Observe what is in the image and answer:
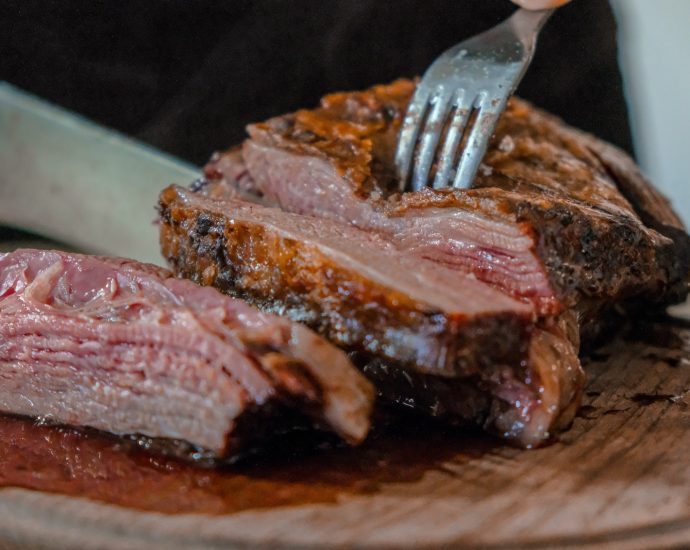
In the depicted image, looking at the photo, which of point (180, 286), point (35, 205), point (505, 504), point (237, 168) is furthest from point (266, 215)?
point (35, 205)

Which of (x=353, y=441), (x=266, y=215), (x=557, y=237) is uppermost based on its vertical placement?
(x=557, y=237)

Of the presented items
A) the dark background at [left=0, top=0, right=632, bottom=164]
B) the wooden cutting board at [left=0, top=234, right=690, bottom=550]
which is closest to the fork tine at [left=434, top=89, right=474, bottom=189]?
the wooden cutting board at [left=0, top=234, right=690, bottom=550]

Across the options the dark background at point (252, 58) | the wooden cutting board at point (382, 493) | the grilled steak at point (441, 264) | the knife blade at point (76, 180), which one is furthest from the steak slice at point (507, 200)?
the dark background at point (252, 58)

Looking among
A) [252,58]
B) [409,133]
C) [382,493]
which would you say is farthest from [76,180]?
[382,493]

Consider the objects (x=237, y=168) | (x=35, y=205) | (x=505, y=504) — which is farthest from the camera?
(x=35, y=205)

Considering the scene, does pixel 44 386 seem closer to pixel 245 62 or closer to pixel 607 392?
pixel 607 392

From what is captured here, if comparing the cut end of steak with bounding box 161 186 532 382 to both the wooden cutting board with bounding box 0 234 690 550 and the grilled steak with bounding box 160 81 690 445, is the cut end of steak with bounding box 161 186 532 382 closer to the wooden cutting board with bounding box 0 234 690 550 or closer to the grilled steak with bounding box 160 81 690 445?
the grilled steak with bounding box 160 81 690 445
